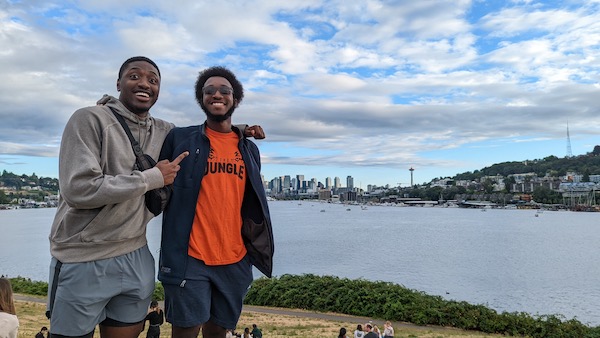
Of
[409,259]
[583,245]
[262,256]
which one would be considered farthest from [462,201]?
[262,256]

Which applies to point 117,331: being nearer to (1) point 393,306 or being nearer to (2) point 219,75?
(2) point 219,75

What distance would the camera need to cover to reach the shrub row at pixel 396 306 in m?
18.1

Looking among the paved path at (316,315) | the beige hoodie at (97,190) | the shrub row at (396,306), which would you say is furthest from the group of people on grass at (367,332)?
the beige hoodie at (97,190)

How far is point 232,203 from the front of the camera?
3.26 metres

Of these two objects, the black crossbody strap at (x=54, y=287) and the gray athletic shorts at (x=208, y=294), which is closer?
the black crossbody strap at (x=54, y=287)

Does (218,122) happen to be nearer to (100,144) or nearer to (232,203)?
(232,203)

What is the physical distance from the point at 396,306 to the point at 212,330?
17.3m

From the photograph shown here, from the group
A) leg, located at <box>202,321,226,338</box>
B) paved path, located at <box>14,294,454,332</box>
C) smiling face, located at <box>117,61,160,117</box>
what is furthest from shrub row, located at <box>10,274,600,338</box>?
smiling face, located at <box>117,61,160,117</box>

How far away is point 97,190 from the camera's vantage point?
2553 millimetres

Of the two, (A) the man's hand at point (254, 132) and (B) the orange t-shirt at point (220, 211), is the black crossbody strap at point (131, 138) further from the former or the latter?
(A) the man's hand at point (254, 132)

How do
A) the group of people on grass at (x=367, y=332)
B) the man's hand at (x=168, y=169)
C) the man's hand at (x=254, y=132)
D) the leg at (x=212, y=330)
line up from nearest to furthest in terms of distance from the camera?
the man's hand at (x=168, y=169)
the leg at (x=212, y=330)
the man's hand at (x=254, y=132)
the group of people on grass at (x=367, y=332)

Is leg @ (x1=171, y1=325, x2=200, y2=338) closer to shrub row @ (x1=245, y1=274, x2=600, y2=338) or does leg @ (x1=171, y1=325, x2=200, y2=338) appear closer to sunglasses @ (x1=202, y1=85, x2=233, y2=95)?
sunglasses @ (x1=202, y1=85, x2=233, y2=95)

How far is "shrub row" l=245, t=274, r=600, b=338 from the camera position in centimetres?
1806

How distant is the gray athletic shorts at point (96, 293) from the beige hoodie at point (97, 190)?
58 millimetres
